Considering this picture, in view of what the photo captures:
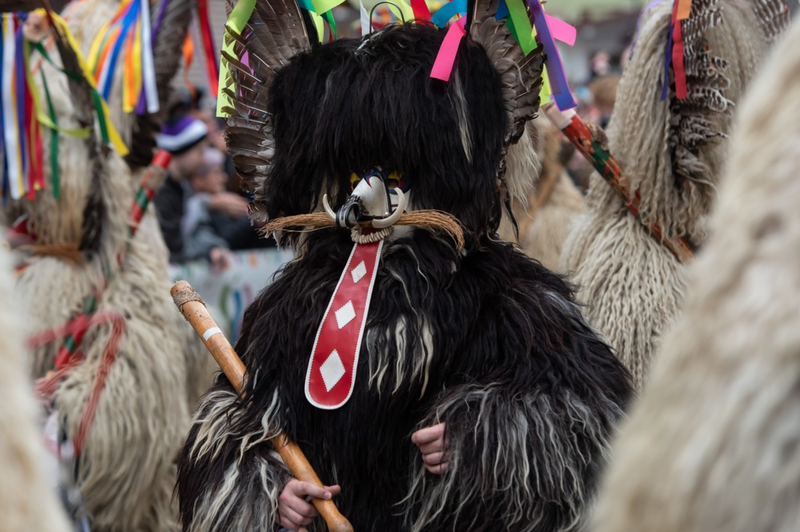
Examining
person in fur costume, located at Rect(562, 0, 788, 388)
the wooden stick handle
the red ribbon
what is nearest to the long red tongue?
the wooden stick handle

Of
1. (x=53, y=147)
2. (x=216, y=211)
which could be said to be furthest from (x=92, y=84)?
(x=216, y=211)

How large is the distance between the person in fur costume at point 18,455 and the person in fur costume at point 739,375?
56 cm

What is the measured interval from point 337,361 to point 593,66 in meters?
7.65

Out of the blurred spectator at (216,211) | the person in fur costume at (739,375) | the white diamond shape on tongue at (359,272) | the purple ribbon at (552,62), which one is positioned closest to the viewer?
the person in fur costume at (739,375)

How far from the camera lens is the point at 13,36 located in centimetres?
306

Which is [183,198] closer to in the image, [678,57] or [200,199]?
[200,199]

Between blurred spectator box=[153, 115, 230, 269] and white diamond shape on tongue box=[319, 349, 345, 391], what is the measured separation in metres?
2.85

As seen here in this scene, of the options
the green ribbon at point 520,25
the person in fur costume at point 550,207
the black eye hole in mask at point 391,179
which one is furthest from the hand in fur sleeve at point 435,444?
the person in fur costume at point 550,207

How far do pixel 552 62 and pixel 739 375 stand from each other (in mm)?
1336

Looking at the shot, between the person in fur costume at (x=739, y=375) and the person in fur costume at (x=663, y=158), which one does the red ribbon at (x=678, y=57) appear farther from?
the person in fur costume at (x=739, y=375)

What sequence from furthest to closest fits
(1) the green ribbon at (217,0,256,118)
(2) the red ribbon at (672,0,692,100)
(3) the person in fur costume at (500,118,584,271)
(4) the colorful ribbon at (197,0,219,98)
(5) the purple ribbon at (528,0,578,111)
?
(3) the person in fur costume at (500,118,584,271)
(4) the colorful ribbon at (197,0,219,98)
(2) the red ribbon at (672,0,692,100)
(1) the green ribbon at (217,0,256,118)
(5) the purple ribbon at (528,0,578,111)

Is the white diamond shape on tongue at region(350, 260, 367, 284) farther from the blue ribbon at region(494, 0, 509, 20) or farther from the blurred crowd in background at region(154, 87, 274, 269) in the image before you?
the blurred crowd in background at region(154, 87, 274, 269)

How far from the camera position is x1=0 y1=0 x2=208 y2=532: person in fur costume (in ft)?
9.84

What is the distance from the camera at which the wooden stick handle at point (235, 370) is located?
1742 mm
